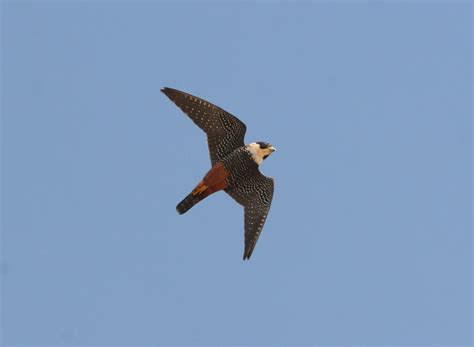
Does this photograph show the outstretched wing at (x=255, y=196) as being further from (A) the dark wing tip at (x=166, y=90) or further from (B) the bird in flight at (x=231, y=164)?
(A) the dark wing tip at (x=166, y=90)

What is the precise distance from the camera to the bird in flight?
1445 centimetres

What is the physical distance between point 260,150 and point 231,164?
2.74ft

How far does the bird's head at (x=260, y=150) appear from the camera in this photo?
14.8 m

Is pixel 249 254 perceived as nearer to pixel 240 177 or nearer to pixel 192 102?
pixel 240 177

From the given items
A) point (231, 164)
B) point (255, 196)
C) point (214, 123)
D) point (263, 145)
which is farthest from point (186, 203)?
point (263, 145)

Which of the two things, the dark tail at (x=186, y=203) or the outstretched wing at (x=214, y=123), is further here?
the outstretched wing at (x=214, y=123)

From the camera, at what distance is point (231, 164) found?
1459 centimetres

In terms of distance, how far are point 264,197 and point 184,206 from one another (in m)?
2.11

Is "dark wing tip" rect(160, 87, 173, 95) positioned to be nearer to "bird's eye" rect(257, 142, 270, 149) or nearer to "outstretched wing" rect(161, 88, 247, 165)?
"outstretched wing" rect(161, 88, 247, 165)

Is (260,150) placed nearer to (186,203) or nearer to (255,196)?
(255,196)

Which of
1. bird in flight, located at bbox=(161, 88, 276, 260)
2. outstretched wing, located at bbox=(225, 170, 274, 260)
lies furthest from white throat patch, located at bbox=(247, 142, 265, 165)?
outstretched wing, located at bbox=(225, 170, 274, 260)

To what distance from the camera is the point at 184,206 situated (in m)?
14.3

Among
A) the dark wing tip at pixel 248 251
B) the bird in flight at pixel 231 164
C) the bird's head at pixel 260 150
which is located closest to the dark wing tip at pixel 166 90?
the bird in flight at pixel 231 164

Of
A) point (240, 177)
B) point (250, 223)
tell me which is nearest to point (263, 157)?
point (240, 177)
